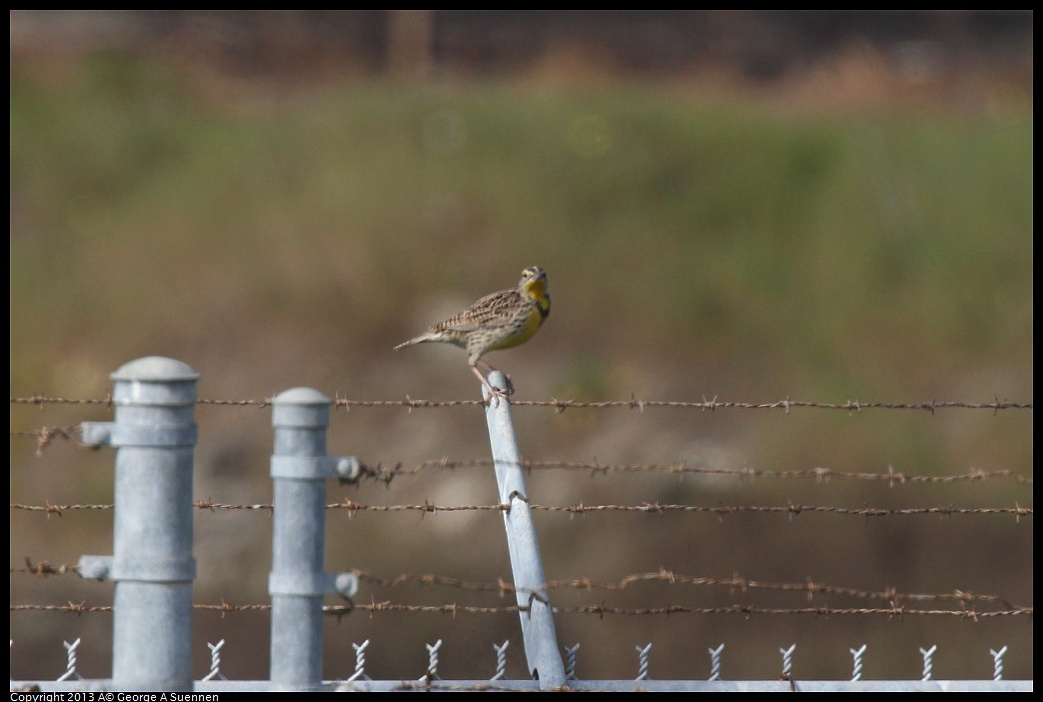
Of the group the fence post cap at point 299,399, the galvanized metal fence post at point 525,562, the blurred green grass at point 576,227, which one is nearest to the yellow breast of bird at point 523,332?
the galvanized metal fence post at point 525,562

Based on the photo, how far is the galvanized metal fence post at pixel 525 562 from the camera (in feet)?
17.5

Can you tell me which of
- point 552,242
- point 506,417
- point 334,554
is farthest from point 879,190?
point 506,417

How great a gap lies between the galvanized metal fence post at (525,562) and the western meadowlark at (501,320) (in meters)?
2.11

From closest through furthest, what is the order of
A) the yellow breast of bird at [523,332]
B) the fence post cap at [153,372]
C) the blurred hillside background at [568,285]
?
A: the fence post cap at [153,372]
the yellow breast of bird at [523,332]
the blurred hillside background at [568,285]

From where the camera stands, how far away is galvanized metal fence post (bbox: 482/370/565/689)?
5340 mm

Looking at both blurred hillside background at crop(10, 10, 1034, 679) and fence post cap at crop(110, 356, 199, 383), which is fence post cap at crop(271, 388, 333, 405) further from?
blurred hillside background at crop(10, 10, 1034, 679)

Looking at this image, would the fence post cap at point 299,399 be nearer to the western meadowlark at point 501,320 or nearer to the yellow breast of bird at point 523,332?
the western meadowlark at point 501,320

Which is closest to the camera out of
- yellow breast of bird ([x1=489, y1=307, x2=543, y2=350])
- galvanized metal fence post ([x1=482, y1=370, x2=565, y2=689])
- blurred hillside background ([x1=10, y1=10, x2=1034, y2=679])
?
galvanized metal fence post ([x1=482, y1=370, x2=565, y2=689])

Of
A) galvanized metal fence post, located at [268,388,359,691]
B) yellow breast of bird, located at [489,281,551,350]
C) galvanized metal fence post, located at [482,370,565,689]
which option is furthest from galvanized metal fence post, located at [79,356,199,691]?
yellow breast of bird, located at [489,281,551,350]

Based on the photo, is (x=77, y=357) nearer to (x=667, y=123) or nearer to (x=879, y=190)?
(x=667, y=123)

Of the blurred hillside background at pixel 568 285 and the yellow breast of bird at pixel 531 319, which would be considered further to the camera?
the blurred hillside background at pixel 568 285

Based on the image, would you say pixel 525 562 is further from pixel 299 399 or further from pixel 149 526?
pixel 149 526

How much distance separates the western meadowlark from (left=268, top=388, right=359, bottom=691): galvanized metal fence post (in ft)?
10.0

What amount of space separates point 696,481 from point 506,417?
12548 millimetres
